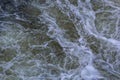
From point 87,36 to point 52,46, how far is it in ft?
2.23

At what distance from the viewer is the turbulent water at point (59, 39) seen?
462cm

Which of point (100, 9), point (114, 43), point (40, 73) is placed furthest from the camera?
point (100, 9)

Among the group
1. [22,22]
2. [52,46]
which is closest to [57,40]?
[52,46]

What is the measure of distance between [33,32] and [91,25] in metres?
1.10

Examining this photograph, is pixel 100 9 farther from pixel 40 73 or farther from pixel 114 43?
pixel 40 73

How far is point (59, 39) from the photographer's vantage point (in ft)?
16.5

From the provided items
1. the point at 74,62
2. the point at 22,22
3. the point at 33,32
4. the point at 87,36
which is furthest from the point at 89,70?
the point at 22,22

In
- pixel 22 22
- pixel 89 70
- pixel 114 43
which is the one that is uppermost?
pixel 22 22

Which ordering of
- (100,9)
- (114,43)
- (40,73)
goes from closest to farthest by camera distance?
(40,73), (114,43), (100,9)

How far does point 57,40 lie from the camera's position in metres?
4.99

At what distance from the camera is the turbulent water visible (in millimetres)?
4621

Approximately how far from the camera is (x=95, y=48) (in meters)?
4.88

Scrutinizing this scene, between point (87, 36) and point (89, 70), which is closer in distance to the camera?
point (89, 70)

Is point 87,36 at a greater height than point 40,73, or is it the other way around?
point 87,36
